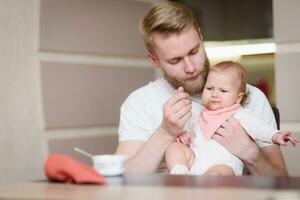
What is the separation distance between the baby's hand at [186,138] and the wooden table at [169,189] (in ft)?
2.02

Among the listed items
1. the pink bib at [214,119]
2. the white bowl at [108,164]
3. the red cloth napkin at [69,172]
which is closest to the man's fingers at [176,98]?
the pink bib at [214,119]

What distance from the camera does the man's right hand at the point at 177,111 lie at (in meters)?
2.00

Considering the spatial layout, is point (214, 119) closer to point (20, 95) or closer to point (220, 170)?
point (220, 170)

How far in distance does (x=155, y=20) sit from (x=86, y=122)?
851mm

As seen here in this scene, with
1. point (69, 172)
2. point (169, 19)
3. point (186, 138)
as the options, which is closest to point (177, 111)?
point (186, 138)

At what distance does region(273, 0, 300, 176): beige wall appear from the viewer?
9.11ft

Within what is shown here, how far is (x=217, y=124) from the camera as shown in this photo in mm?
2008

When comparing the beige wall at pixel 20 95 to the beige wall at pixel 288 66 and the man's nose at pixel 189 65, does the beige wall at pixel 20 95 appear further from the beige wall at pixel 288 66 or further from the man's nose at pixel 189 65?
the beige wall at pixel 288 66

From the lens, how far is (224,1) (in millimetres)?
3168

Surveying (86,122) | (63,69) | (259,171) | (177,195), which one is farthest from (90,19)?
(177,195)

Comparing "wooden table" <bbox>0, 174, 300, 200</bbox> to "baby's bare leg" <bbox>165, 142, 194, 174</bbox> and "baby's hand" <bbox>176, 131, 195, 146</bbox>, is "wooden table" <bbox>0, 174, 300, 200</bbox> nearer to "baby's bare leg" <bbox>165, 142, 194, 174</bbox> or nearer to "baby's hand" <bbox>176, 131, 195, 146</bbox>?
"baby's bare leg" <bbox>165, 142, 194, 174</bbox>

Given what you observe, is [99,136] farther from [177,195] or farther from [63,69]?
[177,195]

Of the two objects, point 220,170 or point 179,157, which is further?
point 179,157

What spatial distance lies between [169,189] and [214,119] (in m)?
0.85
